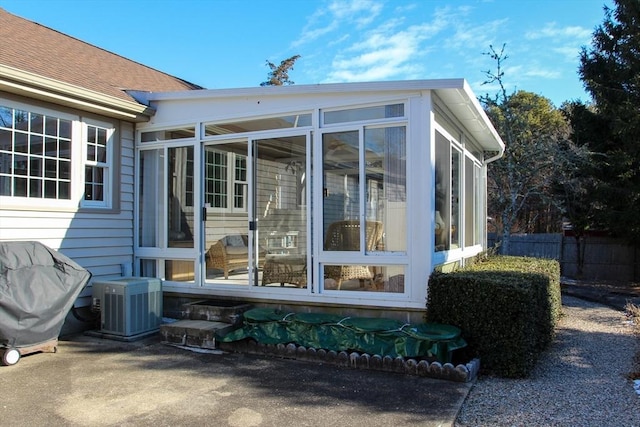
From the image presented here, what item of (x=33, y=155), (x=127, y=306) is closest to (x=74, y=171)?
(x=33, y=155)

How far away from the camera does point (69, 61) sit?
7168 millimetres

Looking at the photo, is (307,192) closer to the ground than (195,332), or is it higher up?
higher up

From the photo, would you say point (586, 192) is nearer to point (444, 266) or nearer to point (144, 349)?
point (444, 266)

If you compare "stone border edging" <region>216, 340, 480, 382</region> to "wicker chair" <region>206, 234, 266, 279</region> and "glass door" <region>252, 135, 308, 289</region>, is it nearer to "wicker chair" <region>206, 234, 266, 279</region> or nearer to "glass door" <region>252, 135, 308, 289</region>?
"glass door" <region>252, 135, 308, 289</region>

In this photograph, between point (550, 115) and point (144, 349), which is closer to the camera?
point (144, 349)

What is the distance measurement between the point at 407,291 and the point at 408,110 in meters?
2.05

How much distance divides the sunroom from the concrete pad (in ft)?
4.00

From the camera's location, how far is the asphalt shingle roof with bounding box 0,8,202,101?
5.99m

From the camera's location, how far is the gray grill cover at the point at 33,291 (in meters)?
4.66

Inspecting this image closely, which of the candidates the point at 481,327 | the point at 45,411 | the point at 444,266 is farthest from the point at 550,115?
the point at 45,411

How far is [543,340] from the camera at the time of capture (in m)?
5.71

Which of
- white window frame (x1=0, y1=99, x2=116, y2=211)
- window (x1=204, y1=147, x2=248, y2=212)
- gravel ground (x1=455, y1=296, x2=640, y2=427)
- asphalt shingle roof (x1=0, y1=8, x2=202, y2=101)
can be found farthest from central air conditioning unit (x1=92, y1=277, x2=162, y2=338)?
gravel ground (x1=455, y1=296, x2=640, y2=427)

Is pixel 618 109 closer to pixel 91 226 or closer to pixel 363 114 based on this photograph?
pixel 363 114

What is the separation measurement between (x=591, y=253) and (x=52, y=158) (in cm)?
1542
